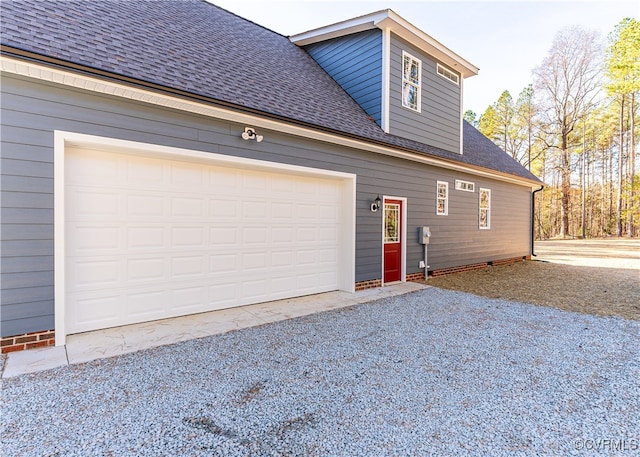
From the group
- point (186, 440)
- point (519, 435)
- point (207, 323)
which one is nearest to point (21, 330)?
point (207, 323)

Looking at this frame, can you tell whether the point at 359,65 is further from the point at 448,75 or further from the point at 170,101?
the point at 170,101

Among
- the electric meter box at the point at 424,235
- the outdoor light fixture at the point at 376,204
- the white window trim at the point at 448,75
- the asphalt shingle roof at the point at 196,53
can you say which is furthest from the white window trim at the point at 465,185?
the outdoor light fixture at the point at 376,204

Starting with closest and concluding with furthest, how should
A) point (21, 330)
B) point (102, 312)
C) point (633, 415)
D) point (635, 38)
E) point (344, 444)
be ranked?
1. point (344, 444)
2. point (633, 415)
3. point (21, 330)
4. point (102, 312)
5. point (635, 38)

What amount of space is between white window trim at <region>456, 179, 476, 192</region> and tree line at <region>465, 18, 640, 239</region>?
13.3 m

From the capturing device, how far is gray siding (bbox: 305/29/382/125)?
6.96 m

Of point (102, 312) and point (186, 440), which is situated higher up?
point (102, 312)

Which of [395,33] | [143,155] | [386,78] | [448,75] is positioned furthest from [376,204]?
[448,75]

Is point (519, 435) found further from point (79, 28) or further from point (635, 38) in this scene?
point (635, 38)

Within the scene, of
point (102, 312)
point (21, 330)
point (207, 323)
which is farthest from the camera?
point (207, 323)

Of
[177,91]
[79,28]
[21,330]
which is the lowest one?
[21,330]

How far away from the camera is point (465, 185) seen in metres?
8.84

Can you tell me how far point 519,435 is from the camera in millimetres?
1993

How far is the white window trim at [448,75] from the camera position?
8.14m

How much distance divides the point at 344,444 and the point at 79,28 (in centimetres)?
569
